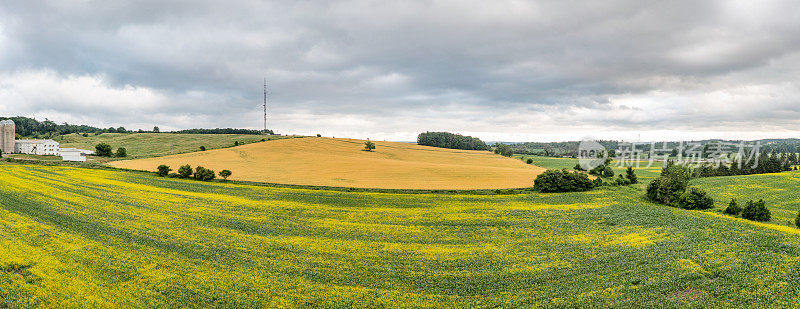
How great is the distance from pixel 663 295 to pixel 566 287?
498 cm

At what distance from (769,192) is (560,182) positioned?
103 feet

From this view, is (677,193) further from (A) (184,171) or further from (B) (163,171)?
(B) (163,171)

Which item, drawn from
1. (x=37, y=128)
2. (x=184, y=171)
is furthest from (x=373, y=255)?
(x=37, y=128)

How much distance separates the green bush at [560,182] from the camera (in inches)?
2233

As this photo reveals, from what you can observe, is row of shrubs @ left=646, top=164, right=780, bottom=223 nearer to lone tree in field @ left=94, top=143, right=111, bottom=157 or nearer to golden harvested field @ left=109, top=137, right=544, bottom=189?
golden harvested field @ left=109, top=137, right=544, bottom=189

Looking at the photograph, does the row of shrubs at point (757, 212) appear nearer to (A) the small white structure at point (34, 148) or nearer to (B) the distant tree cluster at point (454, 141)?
(B) the distant tree cluster at point (454, 141)

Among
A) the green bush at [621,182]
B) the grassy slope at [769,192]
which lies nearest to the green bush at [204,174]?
the green bush at [621,182]

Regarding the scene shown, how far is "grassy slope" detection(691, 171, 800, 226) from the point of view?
4302 centimetres

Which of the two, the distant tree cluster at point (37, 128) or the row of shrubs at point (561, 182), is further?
the distant tree cluster at point (37, 128)

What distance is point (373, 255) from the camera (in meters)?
24.4

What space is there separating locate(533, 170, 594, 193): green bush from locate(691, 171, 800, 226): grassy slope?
56.4 ft

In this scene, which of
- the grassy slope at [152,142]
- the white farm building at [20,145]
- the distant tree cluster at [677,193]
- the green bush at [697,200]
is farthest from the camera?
the grassy slope at [152,142]

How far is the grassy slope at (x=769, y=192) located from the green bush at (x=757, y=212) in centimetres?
173

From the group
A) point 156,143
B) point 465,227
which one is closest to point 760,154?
point 465,227
